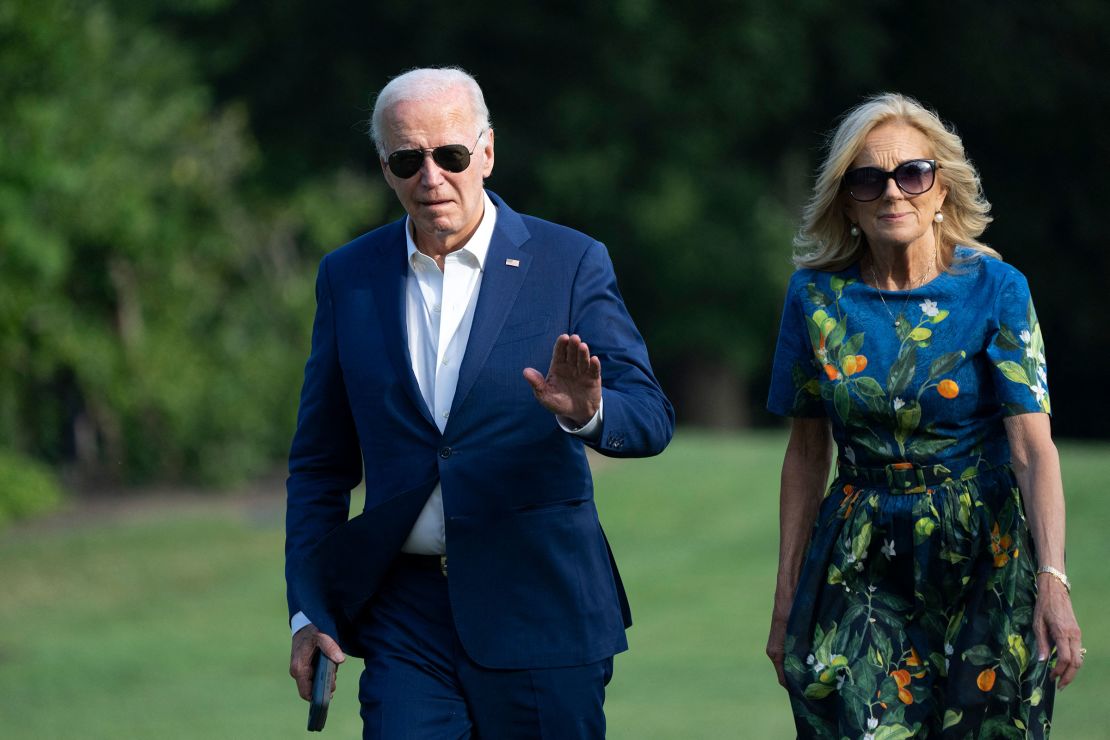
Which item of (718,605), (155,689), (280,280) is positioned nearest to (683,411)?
(280,280)

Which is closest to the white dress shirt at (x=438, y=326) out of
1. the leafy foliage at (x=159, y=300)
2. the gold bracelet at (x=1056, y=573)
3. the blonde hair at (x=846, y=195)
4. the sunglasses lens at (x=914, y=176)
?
the blonde hair at (x=846, y=195)

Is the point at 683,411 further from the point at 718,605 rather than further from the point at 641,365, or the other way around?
the point at 641,365

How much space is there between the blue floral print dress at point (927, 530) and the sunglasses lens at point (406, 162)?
1008 mm

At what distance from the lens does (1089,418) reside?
1101 inches

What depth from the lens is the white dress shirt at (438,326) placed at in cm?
407

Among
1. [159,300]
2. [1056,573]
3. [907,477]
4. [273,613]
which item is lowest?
[273,613]

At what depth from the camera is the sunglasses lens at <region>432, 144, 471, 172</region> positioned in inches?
162

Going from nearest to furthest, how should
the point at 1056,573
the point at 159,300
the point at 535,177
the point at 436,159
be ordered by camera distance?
the point at 1056,573, the point at 436,159, the point at 159,300, the point at 535,177

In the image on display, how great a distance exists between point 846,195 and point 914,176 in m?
0.21

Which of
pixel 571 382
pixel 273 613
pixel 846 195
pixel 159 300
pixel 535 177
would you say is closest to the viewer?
pixel 571 382

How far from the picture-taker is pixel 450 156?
4.11m

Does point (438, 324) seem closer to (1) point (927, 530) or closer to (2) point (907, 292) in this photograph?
(2) point (907, 292)

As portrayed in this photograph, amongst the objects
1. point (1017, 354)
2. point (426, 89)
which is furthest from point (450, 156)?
point (1017, 354)

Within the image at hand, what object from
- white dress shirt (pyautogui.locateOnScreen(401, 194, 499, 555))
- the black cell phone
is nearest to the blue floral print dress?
white dress shirt (pyautogui.locateOnScreen(401, 194, 499, 555))
